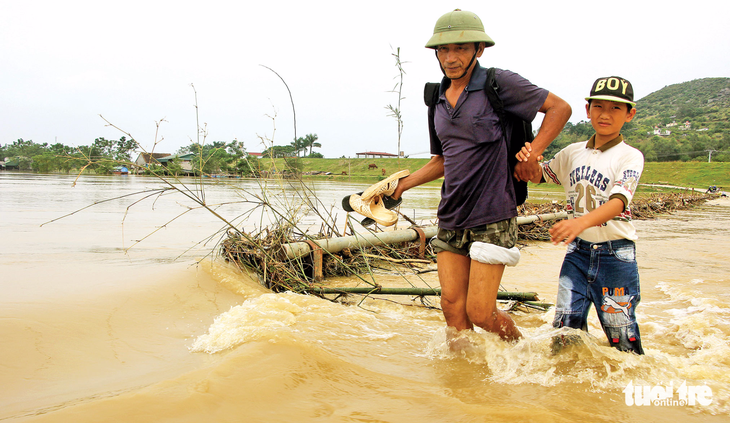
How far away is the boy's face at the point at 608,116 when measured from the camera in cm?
235

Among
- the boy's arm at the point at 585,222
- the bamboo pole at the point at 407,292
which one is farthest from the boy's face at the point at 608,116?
the bamboo pole at the point at 407,292

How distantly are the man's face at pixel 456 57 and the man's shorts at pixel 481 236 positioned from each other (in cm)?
85

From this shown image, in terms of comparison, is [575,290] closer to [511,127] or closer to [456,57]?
[511,127]

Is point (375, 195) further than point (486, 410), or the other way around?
point (375, 195)

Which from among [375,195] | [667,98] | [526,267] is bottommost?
[526,267]

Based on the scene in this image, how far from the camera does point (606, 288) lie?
2.32 metres

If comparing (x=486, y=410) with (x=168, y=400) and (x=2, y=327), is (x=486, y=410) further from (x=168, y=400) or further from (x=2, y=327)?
(x=2, y=327)

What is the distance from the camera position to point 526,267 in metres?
6.01

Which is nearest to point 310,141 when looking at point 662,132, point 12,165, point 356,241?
point 12,165

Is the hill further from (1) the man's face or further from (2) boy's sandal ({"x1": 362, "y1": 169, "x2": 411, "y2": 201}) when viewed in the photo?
(1) the man's face

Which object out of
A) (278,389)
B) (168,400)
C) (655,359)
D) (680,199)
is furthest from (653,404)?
(680,199)

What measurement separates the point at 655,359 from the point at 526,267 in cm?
363

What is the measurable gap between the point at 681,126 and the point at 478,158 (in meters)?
125

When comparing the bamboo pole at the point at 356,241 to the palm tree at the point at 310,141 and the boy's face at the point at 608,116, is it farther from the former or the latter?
the palm tree at the point at 310,141
